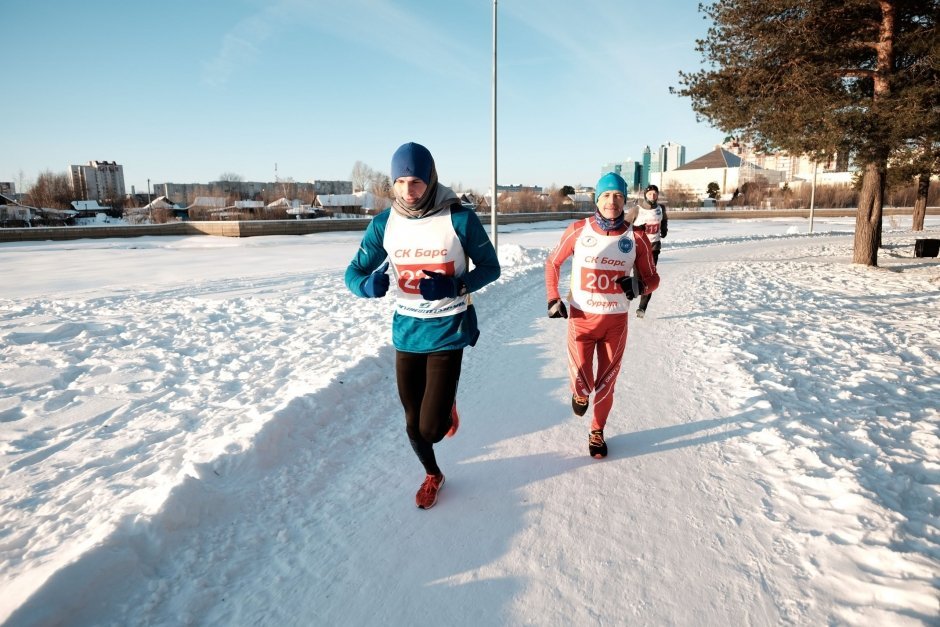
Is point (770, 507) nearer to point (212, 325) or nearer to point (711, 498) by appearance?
point (711, 498)

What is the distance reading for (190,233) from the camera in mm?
29406

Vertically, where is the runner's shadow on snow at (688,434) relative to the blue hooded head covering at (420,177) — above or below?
below

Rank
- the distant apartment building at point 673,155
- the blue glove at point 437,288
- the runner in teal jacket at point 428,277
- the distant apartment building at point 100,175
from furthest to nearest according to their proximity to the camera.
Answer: the distant apartment building at point 673,155, the distant apartment building at point 100,175, the runner in teal jacket at point 428,277, the blue glove at point 437,288

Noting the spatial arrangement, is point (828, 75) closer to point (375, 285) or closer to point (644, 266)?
point (644, 266)

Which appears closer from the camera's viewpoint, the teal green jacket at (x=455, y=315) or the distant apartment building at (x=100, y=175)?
the teal green jacket at (x=455, y=315)

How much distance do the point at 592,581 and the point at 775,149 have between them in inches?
592

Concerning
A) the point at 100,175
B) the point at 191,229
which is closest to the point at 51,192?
the point at 191,229

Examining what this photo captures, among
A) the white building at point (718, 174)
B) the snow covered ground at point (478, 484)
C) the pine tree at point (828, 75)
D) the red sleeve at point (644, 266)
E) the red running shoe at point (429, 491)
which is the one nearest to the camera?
the snow covered ground at point (478, 484)

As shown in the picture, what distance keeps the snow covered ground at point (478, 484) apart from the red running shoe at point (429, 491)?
2.0 inches

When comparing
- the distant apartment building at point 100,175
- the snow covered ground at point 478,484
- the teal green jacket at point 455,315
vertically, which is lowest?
the snow covered ground at point 478,484

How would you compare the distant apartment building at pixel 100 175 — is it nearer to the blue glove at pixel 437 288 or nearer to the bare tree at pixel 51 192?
the bare tree at pixel 51 192

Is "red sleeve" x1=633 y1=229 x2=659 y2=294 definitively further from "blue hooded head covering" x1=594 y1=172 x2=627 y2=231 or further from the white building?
the white building

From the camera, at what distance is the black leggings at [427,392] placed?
2.97 metres

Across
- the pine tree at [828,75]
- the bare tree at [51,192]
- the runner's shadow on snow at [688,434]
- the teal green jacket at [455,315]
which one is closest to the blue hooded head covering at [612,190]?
the teal green jacket at [455,315]
